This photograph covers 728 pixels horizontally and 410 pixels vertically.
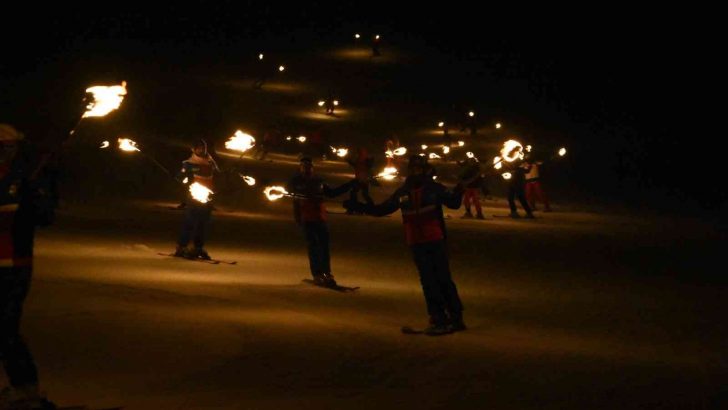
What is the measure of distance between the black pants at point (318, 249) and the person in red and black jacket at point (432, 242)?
390 cm

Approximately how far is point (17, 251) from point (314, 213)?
9.45m

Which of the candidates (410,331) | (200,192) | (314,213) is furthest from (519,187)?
(410,331)

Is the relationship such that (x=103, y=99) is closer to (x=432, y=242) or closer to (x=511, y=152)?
(x=432, y=242)

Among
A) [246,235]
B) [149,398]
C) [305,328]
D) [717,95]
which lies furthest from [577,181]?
[149,398]

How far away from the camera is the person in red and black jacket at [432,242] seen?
527 inches

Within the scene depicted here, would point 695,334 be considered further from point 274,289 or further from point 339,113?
point 339,113

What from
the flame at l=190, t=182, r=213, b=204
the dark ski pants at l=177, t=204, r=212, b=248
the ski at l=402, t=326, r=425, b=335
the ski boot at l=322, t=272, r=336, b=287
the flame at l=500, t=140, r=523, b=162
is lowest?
the ski at l=402, t=326, r=425, b=335

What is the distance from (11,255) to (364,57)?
89.3 m

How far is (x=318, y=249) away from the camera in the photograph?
17469mm

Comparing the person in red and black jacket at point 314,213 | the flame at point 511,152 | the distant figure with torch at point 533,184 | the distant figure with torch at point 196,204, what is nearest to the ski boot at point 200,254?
the distant figure with torch at point 196,204

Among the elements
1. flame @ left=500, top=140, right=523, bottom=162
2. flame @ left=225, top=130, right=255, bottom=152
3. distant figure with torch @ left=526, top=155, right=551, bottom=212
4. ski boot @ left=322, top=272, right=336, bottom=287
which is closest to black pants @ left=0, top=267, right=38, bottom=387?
flame @ left=500, top=140, right=523, bottom=162

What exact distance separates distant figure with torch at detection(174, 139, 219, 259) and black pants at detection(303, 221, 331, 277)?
10.1 ft

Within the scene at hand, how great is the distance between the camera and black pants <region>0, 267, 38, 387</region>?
27.7 feet

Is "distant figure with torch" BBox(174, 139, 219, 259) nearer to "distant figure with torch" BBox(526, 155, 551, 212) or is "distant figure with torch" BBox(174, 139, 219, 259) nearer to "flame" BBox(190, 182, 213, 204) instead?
"flame" BBox(190, 182, 213, 204)
